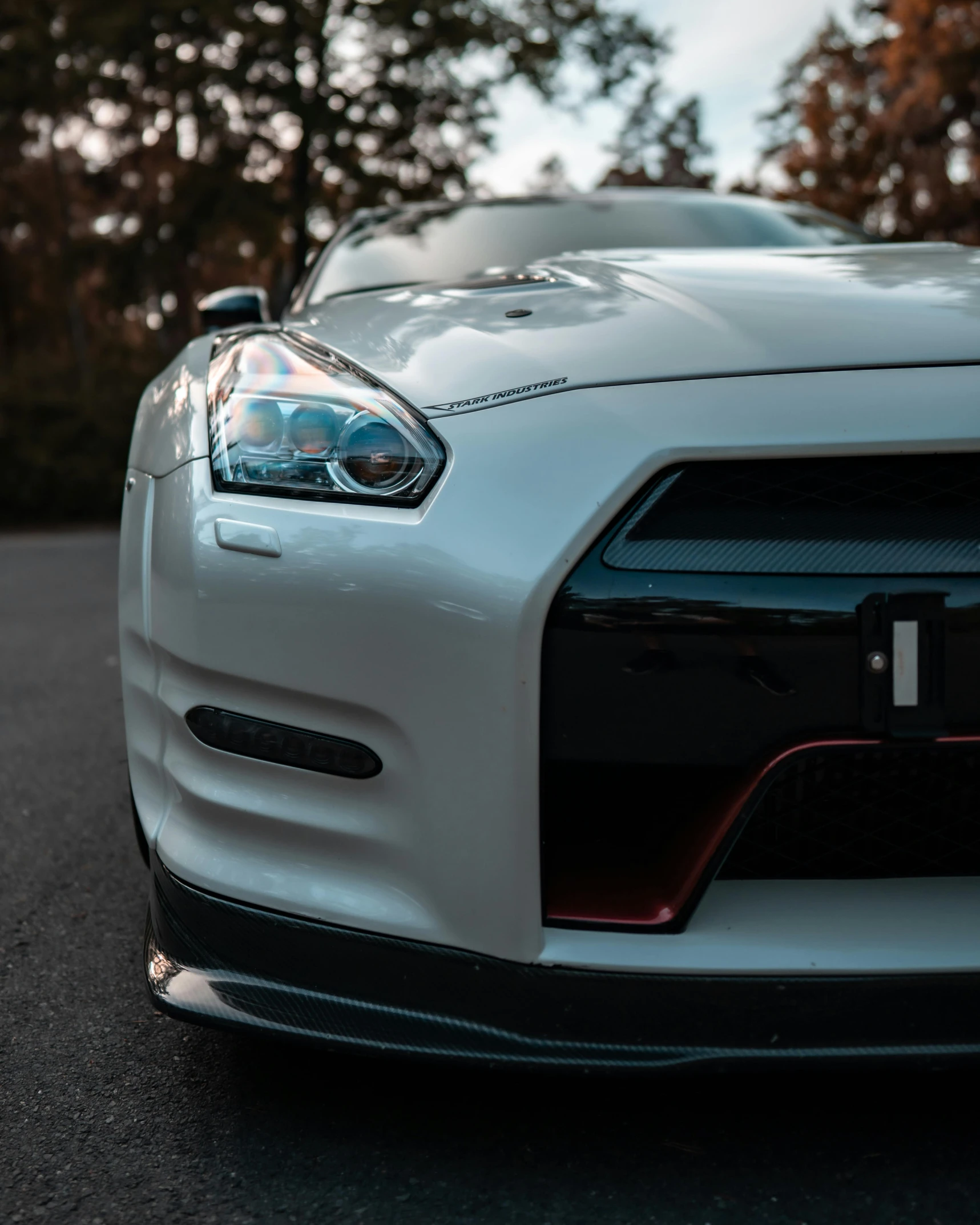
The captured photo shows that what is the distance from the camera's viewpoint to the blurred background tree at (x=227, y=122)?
12031 millimetres

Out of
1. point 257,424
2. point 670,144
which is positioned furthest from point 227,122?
point 670,144

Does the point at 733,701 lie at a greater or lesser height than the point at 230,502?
lesser

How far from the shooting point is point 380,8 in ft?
41.9

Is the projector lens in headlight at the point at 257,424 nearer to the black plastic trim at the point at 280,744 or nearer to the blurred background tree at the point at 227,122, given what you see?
the black plastic trim at the point at 280,744

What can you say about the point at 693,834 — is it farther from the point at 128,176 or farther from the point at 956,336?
the point at 128,176

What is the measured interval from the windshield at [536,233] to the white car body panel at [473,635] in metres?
1.69

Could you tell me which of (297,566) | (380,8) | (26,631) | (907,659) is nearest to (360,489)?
(297,566)

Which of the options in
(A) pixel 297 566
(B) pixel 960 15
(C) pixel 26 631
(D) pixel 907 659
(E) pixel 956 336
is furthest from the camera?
(B) pixel 960 15

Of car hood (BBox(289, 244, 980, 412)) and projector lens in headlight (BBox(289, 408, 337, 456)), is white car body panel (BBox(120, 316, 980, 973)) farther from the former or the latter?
projector lens in headlight (BBox(289, 408, 337, 456))

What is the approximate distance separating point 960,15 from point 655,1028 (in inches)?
735

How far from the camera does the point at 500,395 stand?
1620mm

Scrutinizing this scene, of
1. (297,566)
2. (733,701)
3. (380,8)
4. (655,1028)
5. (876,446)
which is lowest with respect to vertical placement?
(655,1028)

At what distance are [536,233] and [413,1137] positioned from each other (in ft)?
8.46

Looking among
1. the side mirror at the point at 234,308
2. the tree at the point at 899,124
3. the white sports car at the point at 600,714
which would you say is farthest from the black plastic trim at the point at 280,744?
the tree at the point at 899,124
